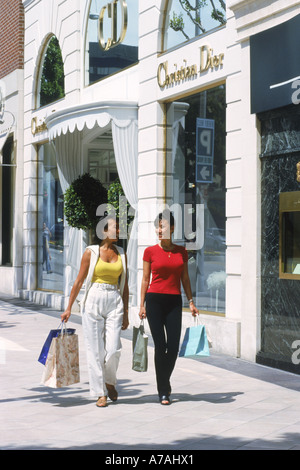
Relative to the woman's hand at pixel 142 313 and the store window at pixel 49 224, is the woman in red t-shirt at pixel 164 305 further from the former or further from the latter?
the store window at pixel 49 224

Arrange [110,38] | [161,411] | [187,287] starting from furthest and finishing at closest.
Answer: [110,38], [187,287], [161,411]

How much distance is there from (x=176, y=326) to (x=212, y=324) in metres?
3.70

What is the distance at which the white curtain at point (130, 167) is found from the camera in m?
14.4

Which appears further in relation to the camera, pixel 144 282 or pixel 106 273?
pixel 144 282

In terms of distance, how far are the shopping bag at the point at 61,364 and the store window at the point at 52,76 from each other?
36.8 ft

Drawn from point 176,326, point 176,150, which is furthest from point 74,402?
point 176,150

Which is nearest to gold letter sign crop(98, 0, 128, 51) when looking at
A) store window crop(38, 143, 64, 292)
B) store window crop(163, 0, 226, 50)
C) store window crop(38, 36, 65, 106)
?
store window crop(163, 0, 226, 50)

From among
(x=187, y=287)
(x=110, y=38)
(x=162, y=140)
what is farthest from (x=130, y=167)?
(x=187, y=287)

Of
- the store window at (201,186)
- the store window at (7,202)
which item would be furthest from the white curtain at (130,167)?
the store window at (7,202)

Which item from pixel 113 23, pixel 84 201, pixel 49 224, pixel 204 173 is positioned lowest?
pixel 49 224

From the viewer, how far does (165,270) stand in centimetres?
778

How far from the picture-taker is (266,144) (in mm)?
10312

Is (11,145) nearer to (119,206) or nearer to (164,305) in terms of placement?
(119,206)

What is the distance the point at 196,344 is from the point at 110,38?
30.2ft
